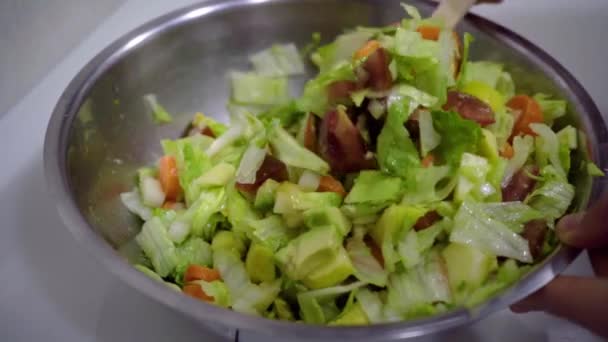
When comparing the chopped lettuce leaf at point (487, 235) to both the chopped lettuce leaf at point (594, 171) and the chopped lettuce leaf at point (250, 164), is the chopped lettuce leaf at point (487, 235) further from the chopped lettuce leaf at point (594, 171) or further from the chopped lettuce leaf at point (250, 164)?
the chopped lettuce leaf at point (250, 164)

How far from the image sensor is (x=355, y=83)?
1104 mm

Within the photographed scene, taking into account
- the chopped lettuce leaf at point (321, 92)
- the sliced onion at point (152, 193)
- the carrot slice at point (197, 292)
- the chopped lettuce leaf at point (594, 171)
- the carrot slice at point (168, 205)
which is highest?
the chopped lettuce leaf at point (321, 92)

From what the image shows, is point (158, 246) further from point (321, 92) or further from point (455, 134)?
point (455, 134)

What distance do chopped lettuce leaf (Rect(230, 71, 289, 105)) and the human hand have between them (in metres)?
0.75

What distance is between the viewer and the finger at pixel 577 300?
2.49 ft

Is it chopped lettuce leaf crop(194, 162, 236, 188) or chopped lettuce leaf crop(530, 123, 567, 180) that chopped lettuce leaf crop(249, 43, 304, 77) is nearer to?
chopped lettuce leaf crop(194, 162, 236, 188)

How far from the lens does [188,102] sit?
4.52 feet

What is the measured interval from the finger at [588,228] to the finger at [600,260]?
3 cm

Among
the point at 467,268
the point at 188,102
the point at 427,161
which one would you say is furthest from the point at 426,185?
the point at 188,102

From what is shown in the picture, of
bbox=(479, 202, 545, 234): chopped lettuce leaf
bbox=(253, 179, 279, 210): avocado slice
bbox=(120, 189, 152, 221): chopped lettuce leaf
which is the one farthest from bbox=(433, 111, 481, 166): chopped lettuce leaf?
bbox=(120, 189, 152, 221): chopped lettuce leaf

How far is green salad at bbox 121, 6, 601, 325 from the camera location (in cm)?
94

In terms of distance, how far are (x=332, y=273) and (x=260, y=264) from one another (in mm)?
138

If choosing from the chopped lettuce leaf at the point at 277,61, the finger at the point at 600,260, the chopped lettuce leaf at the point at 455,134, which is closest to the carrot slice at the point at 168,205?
the chopped lettuce leaf at the point at 277,61

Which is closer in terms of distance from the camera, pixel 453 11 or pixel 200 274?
pixel 200 274
